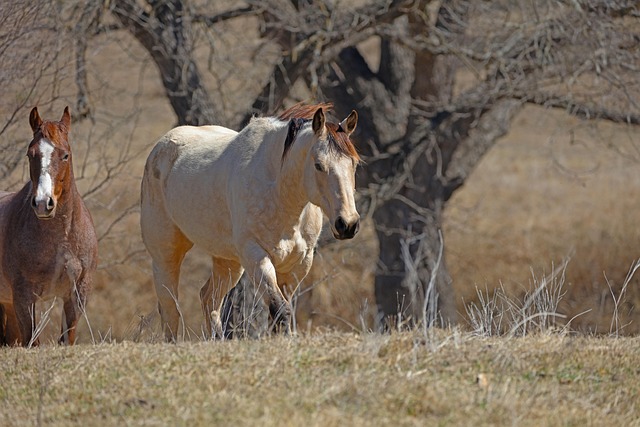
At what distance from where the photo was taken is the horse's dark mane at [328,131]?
6.60 m

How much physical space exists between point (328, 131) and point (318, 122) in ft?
0.33

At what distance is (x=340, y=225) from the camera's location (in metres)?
6.35

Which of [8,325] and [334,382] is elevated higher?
[334,382]

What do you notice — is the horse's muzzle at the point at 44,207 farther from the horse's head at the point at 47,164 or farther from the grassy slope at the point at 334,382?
the grassy slope at the point at 334,382

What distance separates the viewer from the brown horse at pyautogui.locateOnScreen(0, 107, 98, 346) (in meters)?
7.02

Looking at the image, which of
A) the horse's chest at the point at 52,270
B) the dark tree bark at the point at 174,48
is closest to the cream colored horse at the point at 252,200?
the horse's chest at the point at 52,270

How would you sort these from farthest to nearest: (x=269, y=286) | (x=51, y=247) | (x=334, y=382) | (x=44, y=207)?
(x=51, y=247), (x=269, y=286), (x=44, y=207), (x=334, y=382)

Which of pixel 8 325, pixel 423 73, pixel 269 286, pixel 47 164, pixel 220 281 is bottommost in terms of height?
pixel 8 325

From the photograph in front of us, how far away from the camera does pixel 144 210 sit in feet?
28.0

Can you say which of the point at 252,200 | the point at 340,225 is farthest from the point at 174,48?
the point at 340,225

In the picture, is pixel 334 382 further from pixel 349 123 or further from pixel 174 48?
pixel 174 48

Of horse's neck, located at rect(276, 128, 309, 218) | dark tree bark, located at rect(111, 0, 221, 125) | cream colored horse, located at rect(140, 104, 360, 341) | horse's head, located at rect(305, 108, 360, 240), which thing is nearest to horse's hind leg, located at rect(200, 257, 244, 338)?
cream colored horse, located at rect(140, 104, 360, 341)

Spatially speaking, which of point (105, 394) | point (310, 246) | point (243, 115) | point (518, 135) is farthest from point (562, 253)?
point (105, 394)

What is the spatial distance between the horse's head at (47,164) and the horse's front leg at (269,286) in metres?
1.35
